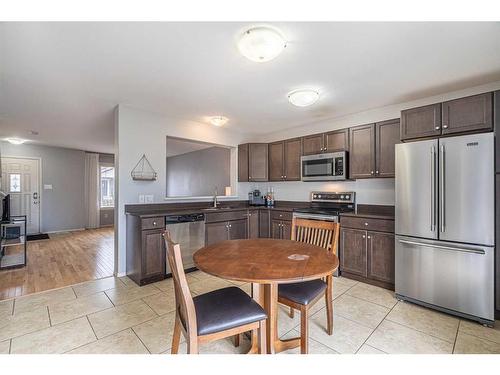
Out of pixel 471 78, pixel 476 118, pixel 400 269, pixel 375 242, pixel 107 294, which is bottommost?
pixel 107 294

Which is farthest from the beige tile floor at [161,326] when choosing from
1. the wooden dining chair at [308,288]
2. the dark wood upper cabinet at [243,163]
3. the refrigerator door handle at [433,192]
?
the dark wood upper cabinet at [243,163]

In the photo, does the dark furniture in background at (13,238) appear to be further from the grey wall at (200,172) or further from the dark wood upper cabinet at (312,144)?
the dark wood upper cabinet at (312,144)

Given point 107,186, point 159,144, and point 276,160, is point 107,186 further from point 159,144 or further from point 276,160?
point 276,160

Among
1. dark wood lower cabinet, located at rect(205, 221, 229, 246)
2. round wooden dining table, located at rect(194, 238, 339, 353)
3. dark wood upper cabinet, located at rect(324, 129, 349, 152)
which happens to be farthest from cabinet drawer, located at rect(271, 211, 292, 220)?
round wooden dining table, located at rect(194, 238, 339, 353)

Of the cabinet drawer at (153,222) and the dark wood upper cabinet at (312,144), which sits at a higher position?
the dark wood upper cabinet at (312,144)

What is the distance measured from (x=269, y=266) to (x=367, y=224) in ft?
6.98

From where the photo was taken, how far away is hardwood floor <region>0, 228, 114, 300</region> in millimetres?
2992

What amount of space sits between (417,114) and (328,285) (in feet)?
6.94

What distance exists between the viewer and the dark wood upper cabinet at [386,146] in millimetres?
3133

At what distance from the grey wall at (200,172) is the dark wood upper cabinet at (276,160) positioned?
1271mm

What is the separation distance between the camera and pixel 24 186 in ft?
19.9

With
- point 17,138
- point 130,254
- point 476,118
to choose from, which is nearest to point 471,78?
point 476,118
